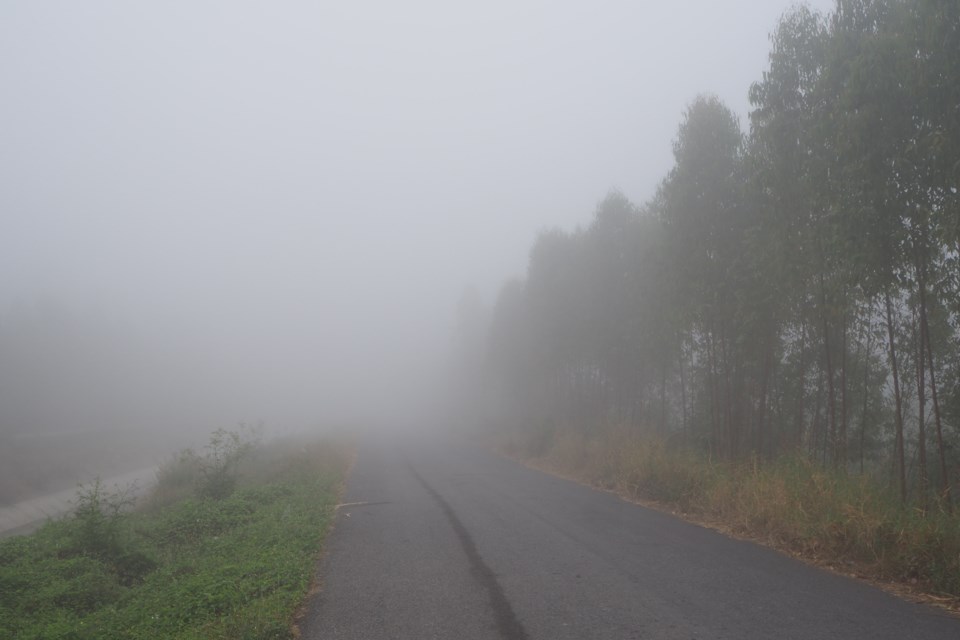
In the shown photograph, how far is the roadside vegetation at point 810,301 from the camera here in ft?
26.7

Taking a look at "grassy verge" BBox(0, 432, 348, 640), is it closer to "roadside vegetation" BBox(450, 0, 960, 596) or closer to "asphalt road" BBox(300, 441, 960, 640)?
"asphalt road" BBox(300, 441, 960, 640)

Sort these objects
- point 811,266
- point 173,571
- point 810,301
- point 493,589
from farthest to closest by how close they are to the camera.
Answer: point 810,301 < point 811,266 < point 173,571 < point 493,589

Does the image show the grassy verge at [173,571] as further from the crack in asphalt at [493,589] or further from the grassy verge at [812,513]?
the grassy verge at [812,513]

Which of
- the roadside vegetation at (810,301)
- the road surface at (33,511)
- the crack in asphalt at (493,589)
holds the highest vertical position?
the roadside vegetation at (810,301)

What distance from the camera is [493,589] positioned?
20.9 feet

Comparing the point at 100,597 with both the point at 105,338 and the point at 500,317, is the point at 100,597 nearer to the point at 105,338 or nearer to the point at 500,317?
the point at 500,317

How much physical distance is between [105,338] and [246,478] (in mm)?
73853

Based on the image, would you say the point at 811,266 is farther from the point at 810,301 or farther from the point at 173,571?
the point at 173,571

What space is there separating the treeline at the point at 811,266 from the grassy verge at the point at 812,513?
1.50 metres

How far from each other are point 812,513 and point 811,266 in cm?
534

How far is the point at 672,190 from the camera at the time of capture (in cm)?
1636

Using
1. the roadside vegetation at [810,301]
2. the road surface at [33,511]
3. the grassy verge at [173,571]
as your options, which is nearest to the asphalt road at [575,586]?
the grassy verge at [173,571]

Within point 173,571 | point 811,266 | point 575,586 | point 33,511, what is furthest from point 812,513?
point 33,511

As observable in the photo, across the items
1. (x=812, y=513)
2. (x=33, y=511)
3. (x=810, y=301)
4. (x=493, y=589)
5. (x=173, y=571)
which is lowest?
(x=33, y=511)
